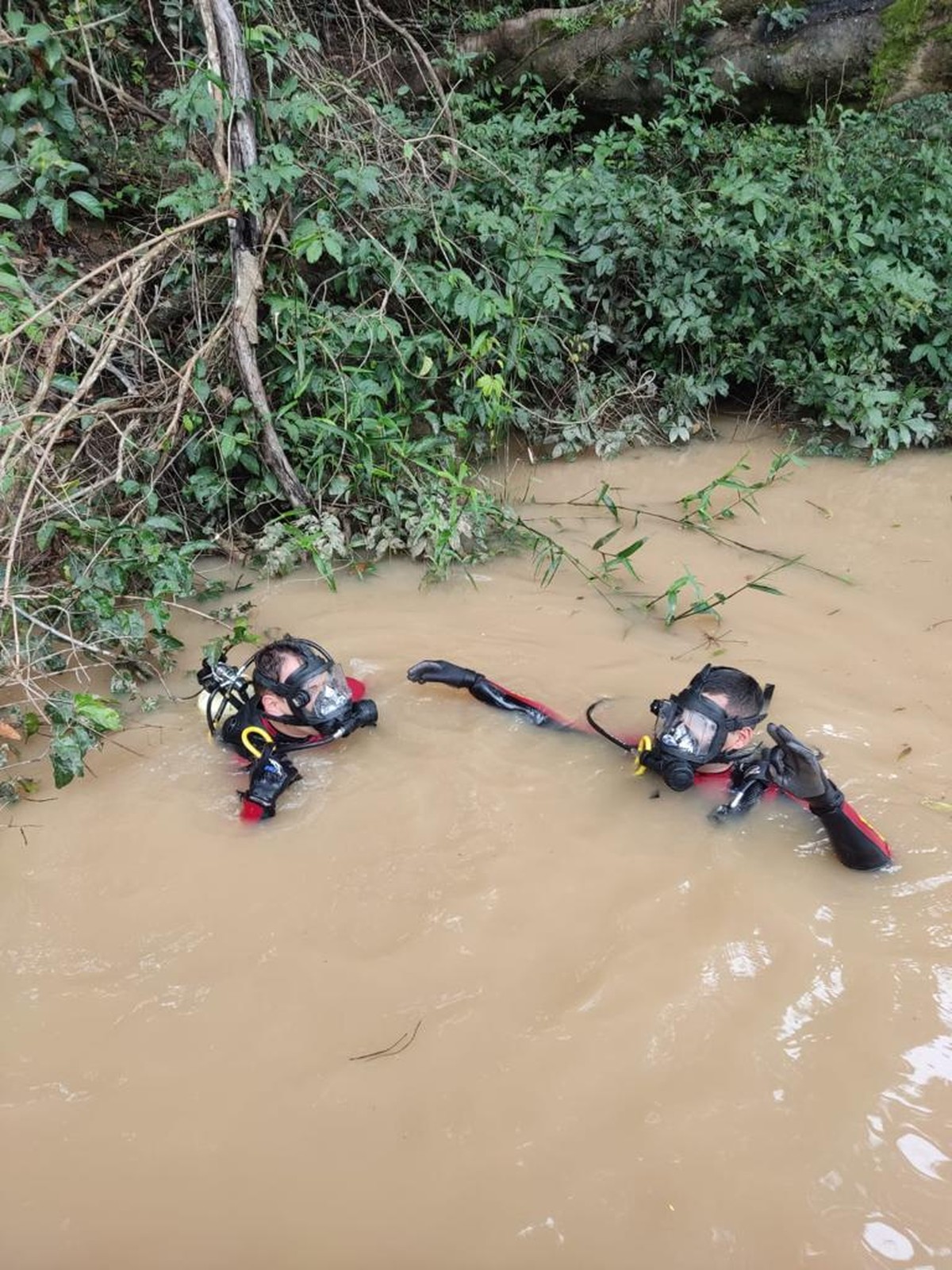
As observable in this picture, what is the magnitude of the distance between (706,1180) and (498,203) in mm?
4861

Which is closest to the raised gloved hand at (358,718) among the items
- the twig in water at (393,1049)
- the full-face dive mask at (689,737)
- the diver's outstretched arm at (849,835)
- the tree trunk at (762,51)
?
the full-face dive mask at (689,737)

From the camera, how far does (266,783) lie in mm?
2980

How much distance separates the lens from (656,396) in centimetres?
543

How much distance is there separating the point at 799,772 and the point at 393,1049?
1.42m

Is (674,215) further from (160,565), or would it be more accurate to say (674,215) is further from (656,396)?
(160,565)

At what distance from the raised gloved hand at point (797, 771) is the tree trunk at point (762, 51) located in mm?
4722

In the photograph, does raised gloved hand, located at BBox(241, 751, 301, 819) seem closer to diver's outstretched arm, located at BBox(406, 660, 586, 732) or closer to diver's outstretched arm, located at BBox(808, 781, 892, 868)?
diver's outstretched arm, located at BBox(406, 660, 586, 732)

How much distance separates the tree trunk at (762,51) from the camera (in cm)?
514

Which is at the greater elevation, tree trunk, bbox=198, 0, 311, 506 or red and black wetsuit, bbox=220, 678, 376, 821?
tree trunk, bbox=198, 0, 311, 506

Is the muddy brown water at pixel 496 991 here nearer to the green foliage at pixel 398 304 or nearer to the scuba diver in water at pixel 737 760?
the scuba diver in water at pixel 737 760

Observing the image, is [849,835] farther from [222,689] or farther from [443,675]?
[222,689]

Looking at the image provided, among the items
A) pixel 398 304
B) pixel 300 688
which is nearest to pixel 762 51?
pixel 398 304

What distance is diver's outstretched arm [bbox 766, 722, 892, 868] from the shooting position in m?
2.58

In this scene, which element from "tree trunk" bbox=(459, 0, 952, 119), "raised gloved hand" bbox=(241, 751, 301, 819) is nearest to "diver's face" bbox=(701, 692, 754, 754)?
"raised gloved hand" bbox=(241, 751, 301, 819)
